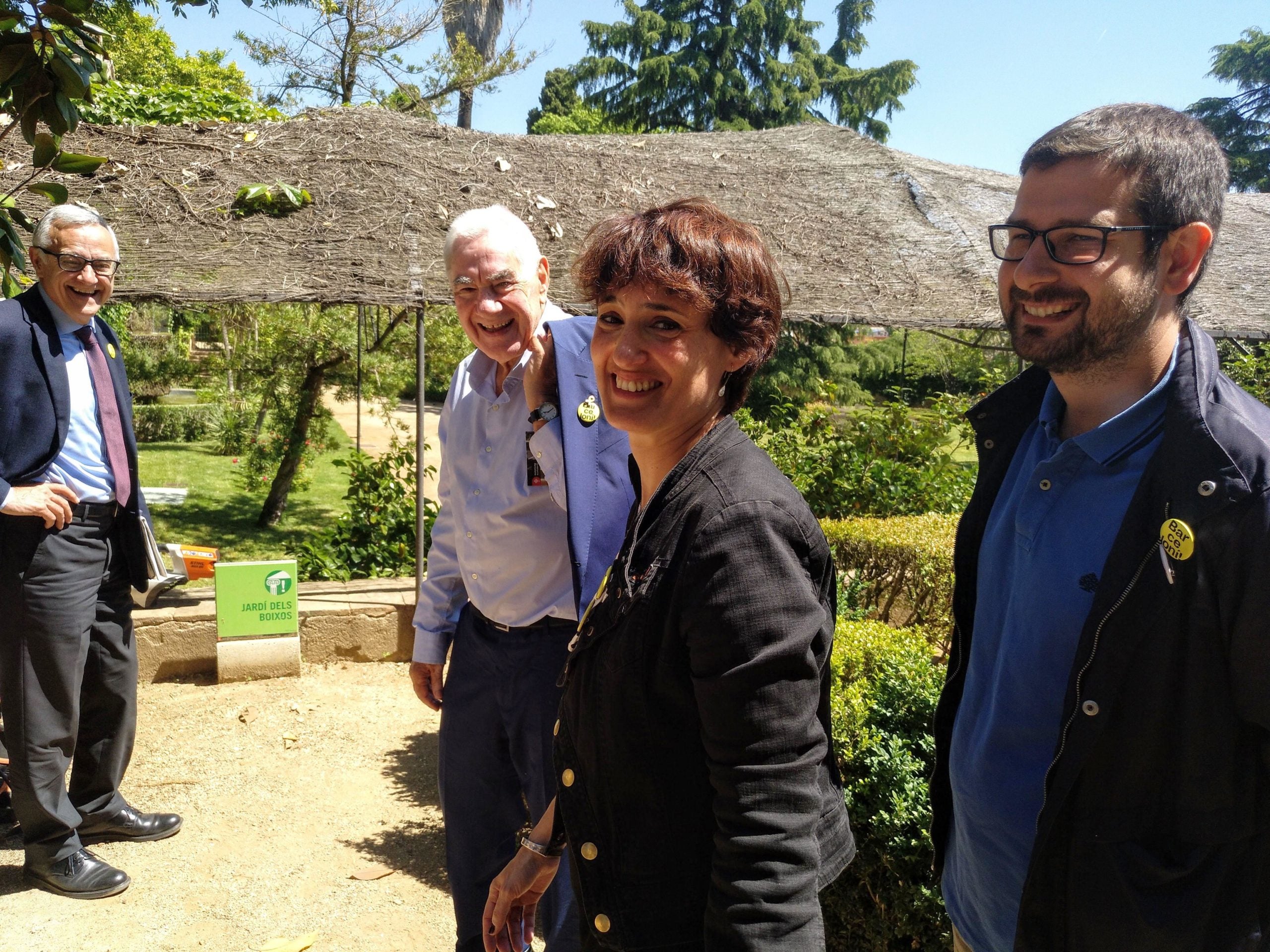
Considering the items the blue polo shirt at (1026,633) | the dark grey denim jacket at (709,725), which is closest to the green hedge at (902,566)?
the blue polo shirt at (1026,633)

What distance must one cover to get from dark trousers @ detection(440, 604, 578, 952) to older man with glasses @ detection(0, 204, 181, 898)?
72.3 inches

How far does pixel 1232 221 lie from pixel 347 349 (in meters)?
8.95

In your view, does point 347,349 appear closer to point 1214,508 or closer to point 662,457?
point 662,457

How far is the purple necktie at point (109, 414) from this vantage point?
3.78 m

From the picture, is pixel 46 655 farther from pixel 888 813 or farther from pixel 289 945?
pixel 888 813

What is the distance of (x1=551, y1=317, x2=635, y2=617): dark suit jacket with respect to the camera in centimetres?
240

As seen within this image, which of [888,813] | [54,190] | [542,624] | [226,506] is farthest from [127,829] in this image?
[226,506]

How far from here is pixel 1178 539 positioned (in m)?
1.36

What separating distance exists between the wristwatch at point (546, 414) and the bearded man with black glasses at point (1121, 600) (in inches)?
45.2

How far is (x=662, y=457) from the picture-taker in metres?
1.72

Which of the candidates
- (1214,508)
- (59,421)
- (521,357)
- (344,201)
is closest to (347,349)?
(344,201)

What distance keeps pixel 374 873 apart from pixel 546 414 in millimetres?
2464

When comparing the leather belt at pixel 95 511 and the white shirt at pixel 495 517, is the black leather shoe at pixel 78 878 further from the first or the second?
the white shirt at pixel 495 517

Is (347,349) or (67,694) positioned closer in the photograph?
(67,694)
